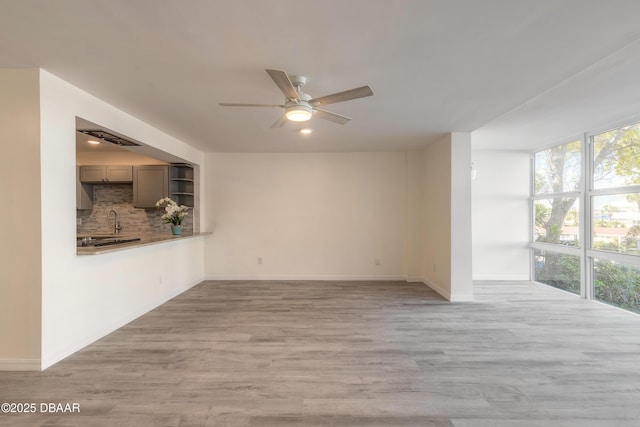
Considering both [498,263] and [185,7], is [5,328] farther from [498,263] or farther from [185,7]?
[498,263]

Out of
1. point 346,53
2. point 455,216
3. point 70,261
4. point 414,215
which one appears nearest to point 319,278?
point 414,215

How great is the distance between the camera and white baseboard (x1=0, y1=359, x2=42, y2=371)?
Result: 233 centimetres

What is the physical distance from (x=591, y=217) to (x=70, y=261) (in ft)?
22.4

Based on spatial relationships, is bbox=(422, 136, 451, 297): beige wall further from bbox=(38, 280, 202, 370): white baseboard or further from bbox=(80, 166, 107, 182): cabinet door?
bbox=(80, 166, 107, 182): cabinet door

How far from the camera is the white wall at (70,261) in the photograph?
7.84 feet

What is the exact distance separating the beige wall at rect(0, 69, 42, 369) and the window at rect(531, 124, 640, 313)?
22.0 feet

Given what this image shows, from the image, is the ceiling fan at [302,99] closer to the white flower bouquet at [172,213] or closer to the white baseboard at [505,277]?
the white flower bouquet at [172,213]

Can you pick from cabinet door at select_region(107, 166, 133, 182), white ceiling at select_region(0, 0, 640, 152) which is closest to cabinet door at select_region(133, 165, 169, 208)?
cabinet door at select_region(107, 166, 133, 182)

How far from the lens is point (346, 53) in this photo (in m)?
2.05

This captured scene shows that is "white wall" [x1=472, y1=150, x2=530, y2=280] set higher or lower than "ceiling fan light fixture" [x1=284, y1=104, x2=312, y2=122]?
lower

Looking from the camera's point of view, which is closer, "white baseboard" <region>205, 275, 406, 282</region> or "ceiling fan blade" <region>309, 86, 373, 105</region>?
"ceiling fan blade" <region>309, 86, 373, 105</region>

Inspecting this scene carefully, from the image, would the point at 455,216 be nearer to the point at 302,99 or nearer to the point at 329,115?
the point at 329,115

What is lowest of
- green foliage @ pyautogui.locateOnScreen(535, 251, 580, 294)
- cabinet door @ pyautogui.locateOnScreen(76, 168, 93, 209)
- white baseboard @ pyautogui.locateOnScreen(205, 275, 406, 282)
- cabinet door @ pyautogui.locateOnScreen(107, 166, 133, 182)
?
white baseboard @ pyautogui.locateOnScreen(205, 275, 406, 282)

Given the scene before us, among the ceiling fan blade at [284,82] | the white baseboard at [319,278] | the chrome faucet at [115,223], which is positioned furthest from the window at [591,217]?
the chrome faucet at [115,223]
